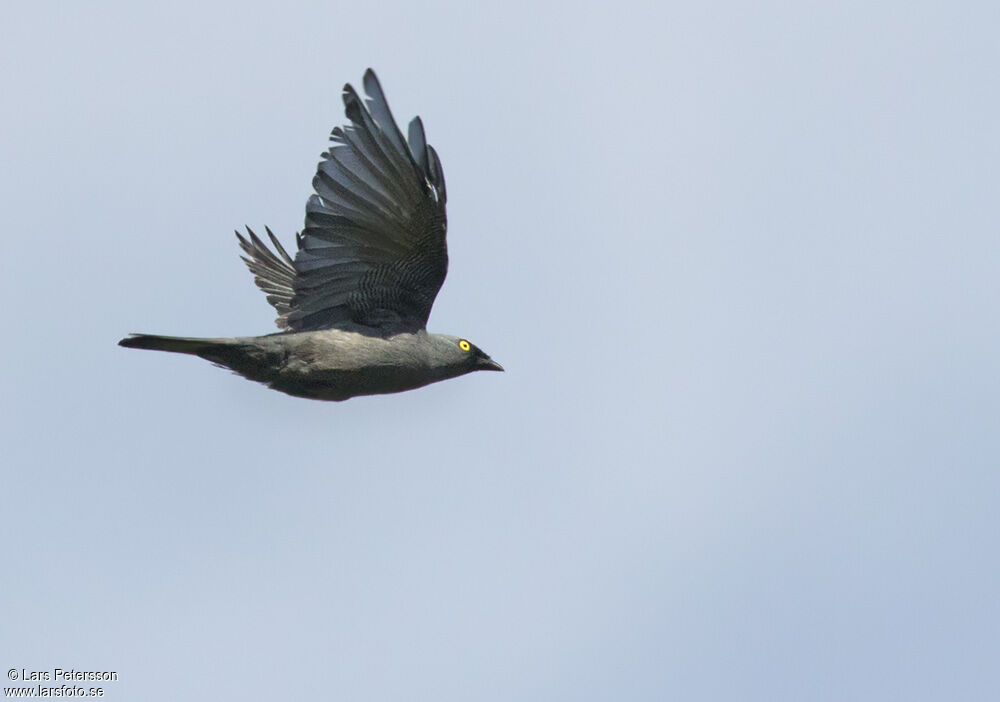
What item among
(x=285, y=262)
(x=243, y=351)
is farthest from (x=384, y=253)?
(x=285, y=262)

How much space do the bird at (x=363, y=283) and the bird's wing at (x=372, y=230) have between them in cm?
1

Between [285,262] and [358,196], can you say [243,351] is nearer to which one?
[358,196]

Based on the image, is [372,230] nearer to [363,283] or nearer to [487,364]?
[363,283]

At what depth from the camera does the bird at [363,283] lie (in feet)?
57.9

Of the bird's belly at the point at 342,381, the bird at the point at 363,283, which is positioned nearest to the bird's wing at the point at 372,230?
the bird at the point at 363,283

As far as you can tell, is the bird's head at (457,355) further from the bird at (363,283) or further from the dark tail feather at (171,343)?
the dark tail feather at (171,343)

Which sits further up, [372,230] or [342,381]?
[372,230]

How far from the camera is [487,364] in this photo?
66.6ft

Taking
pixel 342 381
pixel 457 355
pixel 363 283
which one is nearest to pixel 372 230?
pixel 363 283

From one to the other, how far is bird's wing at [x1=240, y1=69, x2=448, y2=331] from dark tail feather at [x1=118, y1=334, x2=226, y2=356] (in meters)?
1.11

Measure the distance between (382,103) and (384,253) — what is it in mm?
2082

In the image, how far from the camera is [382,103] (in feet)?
56.2

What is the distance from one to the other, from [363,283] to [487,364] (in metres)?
2.20

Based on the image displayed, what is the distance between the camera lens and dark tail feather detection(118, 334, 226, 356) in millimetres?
18000
